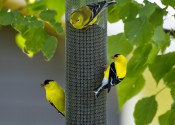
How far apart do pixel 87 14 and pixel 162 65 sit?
1.68ft

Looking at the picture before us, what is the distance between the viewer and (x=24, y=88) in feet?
24.5

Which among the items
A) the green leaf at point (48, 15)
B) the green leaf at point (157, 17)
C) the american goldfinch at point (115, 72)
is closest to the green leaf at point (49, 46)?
the green leaf at point (48, 15)

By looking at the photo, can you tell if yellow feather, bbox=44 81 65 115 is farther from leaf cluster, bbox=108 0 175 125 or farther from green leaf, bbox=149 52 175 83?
green leaf, bbox=149 52 175 83

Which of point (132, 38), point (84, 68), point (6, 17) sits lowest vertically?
point (84, 68)

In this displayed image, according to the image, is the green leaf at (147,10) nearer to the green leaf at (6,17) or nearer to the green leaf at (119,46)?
the green leaf at (119,46)

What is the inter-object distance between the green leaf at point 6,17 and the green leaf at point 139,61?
0.56m

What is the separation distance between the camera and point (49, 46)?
2.93 metres

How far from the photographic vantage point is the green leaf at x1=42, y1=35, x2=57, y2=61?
2904mm

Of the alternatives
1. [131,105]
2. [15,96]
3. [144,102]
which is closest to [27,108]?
[15,96]

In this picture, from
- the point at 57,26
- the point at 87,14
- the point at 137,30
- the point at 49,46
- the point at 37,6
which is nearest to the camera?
the point at 87,14

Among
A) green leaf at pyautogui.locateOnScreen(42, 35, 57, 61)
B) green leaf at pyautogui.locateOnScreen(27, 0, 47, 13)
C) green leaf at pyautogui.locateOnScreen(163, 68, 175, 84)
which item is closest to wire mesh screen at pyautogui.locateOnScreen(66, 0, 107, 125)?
green leaf at pyautogui.locateOnScreen(42, 35, 57, 61)

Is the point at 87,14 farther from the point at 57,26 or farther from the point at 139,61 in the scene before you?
the point at 139,61

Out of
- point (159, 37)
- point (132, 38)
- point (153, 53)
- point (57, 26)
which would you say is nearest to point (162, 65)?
point (153, 53)

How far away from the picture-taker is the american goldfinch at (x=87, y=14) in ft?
8.57
